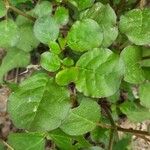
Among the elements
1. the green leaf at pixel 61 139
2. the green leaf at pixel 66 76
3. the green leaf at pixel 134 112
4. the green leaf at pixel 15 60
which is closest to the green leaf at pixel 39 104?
the green leaf at pixel 66 76

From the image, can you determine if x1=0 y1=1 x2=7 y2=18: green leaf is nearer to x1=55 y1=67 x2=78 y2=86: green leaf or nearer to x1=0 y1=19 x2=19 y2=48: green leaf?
x1=0 y1=19 x2=19 y2=48: green leaf

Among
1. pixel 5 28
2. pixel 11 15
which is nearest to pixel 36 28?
pixel 5 28

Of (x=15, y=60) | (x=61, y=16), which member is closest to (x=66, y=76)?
(x=61, y=16)

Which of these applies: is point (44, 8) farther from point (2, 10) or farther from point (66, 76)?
point (66, 76)

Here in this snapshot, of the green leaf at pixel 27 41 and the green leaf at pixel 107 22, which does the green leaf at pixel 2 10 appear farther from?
the green leaf at pixel 107 22

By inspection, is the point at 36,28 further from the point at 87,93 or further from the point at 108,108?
the point at 108,108

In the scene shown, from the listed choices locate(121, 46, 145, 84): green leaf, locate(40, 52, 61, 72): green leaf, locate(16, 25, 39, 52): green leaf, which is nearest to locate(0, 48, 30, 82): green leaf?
locate(16, 25, 39, 52): green leaf
